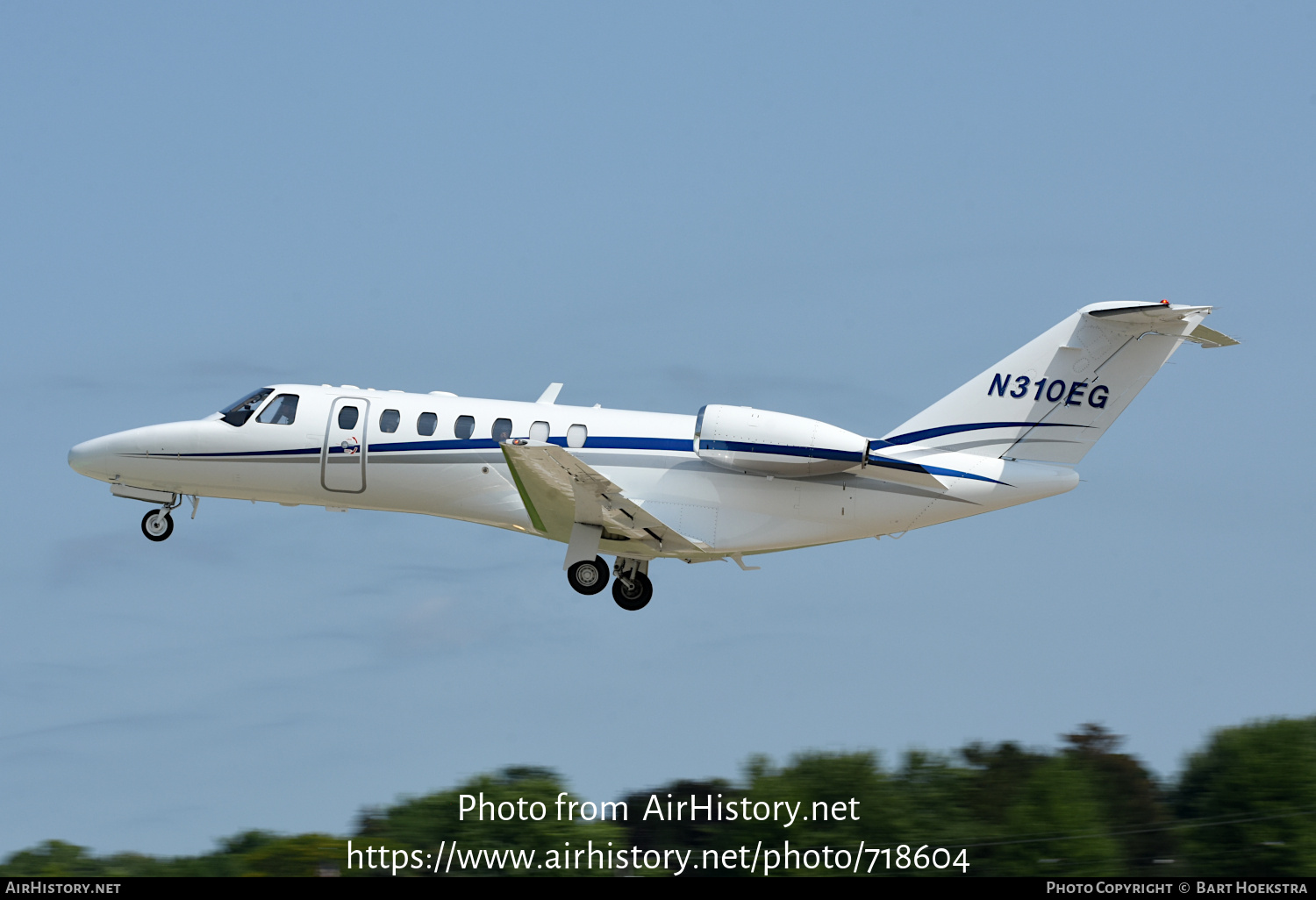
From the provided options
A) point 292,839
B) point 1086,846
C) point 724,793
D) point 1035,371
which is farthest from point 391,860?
point 1035,371

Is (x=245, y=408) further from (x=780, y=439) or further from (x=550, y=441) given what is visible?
(x=780, y=439)

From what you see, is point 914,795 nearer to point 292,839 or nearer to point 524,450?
point 292,839

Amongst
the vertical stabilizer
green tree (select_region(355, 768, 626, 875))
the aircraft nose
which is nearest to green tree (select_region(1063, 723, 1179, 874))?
green tree (select_region(355, 768, 626, 875))

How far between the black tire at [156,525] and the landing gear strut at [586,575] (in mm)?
6557

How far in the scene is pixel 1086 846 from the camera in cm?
3906

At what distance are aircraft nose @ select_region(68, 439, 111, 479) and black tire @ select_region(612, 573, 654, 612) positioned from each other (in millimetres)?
8141

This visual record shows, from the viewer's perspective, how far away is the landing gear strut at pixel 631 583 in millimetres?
20469

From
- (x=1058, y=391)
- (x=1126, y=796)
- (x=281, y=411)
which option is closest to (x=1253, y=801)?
(x=1126, y=796)

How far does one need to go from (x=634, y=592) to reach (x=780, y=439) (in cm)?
378

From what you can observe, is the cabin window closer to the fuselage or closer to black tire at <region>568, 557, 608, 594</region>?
the fuselage

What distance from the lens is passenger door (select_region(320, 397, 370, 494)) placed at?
19.8 metres
